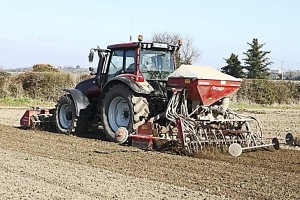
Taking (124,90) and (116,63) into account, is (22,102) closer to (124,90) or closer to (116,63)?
(116,63)

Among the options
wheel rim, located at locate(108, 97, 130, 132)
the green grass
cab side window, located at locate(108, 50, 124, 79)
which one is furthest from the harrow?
the green grass

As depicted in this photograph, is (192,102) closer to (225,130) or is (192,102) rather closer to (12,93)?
(225,130)

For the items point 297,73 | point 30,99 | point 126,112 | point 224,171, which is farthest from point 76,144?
point 297,73

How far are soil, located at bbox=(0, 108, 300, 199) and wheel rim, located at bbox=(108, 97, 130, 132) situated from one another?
2.31ft

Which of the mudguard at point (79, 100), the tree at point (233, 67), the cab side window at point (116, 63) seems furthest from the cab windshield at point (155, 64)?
the tree at point (233, 67)

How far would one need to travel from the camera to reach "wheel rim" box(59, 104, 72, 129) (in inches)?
523

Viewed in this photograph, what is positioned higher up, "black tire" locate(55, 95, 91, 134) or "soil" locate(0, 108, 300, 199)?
"black tire" locate(55, 95, 91, 134)

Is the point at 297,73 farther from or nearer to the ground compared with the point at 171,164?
farther from the ground

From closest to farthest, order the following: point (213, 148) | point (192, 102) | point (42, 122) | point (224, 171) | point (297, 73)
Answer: point (224, 171)
point (213, 148)
point (192, 102)
point (42, 122)
point (297, 73)

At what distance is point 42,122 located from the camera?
14.0 meters

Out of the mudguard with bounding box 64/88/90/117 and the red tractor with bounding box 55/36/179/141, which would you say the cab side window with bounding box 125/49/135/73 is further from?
the mudguard with bounding box 64/88/90/117

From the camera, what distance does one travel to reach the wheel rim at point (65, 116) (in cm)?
1328

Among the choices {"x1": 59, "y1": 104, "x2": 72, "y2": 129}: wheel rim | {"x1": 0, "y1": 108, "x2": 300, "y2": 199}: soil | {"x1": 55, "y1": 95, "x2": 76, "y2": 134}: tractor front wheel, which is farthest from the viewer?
{"x1": 59, "y1": 104, "x2": 72, "y2": 129}: wheel rim

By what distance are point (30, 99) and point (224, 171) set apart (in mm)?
22421
